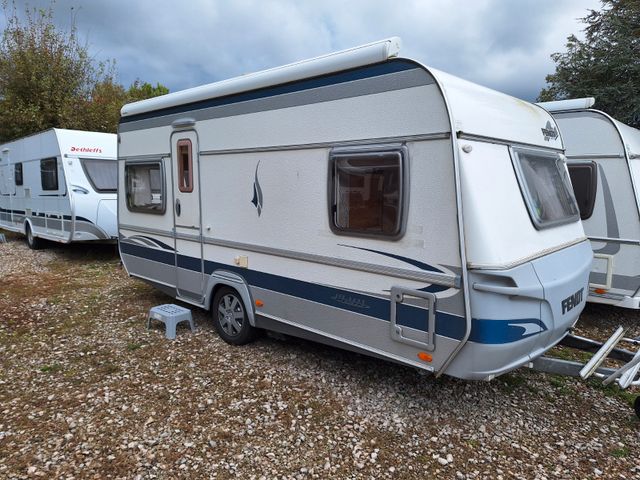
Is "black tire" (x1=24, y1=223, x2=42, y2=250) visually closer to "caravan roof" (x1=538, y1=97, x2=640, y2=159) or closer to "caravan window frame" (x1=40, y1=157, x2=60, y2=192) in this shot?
"caravan window frame" (x1=40, y1=157, x2=60, y2=192)

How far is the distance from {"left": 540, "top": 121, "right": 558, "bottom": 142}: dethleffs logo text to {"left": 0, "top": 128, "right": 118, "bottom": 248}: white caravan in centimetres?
800

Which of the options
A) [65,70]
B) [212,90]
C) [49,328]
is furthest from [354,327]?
[65,70]

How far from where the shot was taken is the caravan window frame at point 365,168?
10.6 feet

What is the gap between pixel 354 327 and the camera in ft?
12.1

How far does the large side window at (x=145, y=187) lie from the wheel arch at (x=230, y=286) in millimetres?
1223

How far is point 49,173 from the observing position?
31.8 feet

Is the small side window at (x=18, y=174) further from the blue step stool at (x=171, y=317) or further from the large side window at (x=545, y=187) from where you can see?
the large side window at (x=545, y=187)

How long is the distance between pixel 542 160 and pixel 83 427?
4.27 meters

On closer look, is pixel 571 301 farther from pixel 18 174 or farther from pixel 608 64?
pixel 18 174

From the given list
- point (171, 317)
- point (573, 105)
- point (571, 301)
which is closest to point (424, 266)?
point (571, 301)

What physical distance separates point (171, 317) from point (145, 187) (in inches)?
70.9

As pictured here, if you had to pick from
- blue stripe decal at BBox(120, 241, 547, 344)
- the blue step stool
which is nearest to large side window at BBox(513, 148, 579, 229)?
blue stripe decal at BBox(120, 241, 547, 344)

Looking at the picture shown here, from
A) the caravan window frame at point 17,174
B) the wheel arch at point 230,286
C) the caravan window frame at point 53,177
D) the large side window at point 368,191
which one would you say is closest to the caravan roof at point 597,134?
the large side window at point 368,191

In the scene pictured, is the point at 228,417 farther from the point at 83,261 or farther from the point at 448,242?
the point at 83,261
